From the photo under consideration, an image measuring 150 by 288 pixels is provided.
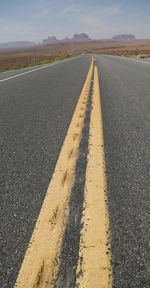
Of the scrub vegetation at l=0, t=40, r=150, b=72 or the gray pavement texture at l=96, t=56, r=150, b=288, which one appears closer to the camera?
the gray pavement texture at l=96, t=56, r=150, b=288

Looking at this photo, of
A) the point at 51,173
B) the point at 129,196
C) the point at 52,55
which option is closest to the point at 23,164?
the point at 51,173

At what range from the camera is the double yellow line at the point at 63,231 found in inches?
31.2

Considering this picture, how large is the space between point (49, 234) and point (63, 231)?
0.23ft

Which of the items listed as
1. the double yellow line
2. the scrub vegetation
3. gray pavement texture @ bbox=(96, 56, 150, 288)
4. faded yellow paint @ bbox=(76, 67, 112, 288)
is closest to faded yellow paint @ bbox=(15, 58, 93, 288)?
the double yellow line

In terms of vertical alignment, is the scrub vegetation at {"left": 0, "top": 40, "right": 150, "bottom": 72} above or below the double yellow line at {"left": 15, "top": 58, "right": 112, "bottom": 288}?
above

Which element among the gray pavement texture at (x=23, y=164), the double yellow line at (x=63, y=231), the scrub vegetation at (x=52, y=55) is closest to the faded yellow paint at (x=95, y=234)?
the double yellow line at (x=63, y=231)

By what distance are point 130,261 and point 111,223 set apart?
0.20 m

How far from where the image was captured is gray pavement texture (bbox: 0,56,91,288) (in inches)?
37.4

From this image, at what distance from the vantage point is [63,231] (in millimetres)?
980

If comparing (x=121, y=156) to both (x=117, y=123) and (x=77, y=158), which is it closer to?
(x=77, y=158)

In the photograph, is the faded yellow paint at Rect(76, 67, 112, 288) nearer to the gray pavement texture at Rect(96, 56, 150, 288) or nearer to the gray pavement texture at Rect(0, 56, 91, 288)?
the gray pavement texture at Rect(96, 56, 150, 288)

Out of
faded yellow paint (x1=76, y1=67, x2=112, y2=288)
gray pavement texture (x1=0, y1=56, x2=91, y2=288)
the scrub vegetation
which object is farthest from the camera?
the scrub vegetation

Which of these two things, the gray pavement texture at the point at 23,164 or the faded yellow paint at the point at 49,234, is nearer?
the faded yellow paint at the point at 49,234

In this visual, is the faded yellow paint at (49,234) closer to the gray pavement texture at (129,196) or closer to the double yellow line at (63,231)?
the double yellow line at (63,231)
